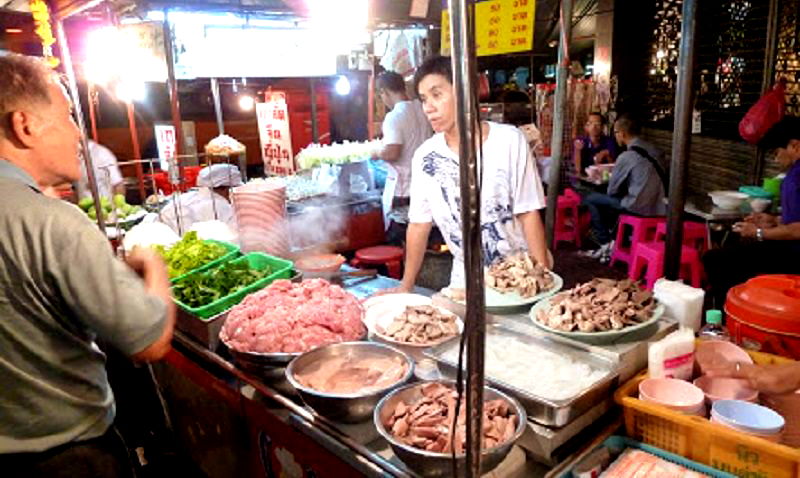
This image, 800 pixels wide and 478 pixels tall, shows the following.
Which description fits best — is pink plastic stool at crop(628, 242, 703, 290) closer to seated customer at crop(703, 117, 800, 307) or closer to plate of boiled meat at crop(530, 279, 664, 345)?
seated customer at crop(703, 117, 800, 307)

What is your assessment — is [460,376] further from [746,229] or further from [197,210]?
[746,229]

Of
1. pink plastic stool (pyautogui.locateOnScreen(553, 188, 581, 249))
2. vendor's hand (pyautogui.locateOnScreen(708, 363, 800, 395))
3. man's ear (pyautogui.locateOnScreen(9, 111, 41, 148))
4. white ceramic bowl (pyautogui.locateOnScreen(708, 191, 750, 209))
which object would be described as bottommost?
pink plastic stool (pyautogui.locateOnScreen(553, 188, 581, 249))

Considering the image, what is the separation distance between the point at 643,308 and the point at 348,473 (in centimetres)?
152

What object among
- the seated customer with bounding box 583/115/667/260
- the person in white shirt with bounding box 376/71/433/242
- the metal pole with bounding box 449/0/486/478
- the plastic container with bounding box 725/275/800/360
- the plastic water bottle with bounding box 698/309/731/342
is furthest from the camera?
the seated customer with bounding box 583/115/667/260

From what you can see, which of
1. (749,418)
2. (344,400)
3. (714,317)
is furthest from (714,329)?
(344,400)

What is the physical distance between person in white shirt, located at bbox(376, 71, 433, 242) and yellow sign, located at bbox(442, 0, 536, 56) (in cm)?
154

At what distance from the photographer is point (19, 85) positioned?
2.11 metres

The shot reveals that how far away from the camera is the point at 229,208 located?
5598mm

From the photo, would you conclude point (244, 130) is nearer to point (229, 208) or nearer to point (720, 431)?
point (229, 208)

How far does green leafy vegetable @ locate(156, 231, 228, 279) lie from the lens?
3.91 m

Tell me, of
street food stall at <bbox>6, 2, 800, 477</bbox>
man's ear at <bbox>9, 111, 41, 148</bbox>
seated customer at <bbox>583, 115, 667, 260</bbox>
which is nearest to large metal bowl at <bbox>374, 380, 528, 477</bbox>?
street food stall at <bbox>6, 2, 800, 477</bbox>

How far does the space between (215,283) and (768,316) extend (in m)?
→ 3.13

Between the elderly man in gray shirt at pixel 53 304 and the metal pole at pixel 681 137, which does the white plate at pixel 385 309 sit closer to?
the elderly man in gray shirt at pixel 53 304

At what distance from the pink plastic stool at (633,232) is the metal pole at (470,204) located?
7.26 m
